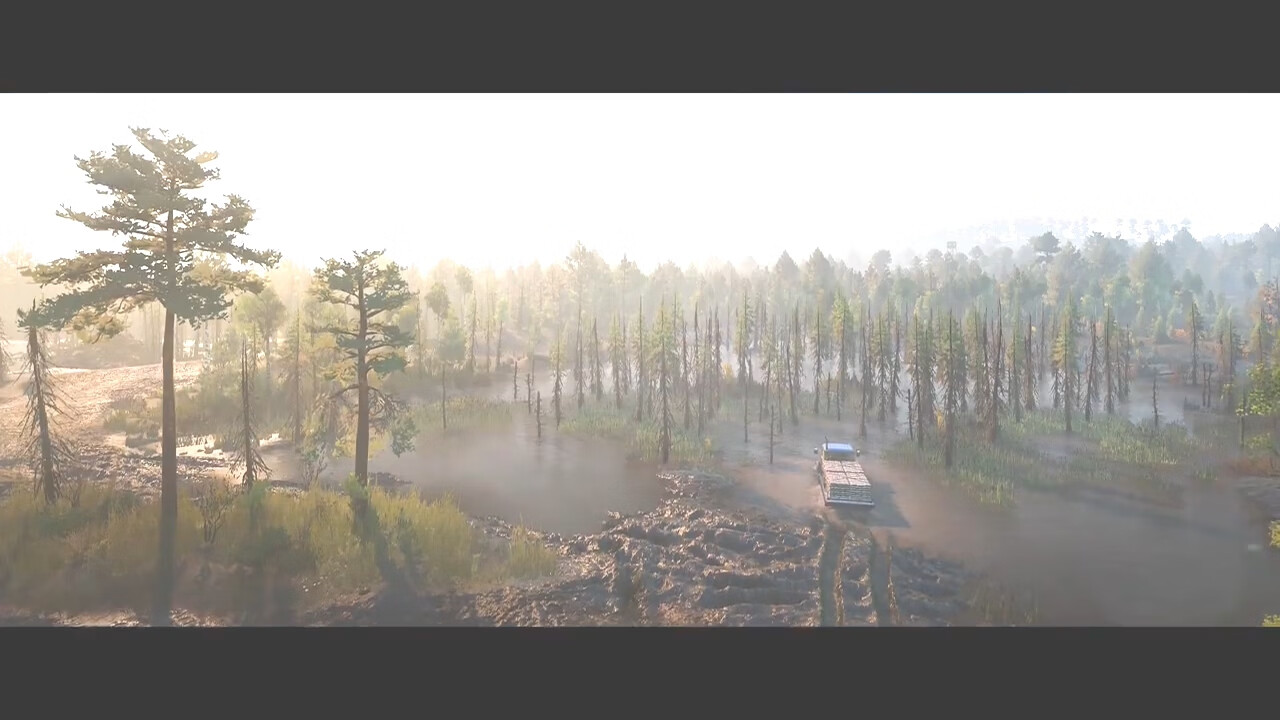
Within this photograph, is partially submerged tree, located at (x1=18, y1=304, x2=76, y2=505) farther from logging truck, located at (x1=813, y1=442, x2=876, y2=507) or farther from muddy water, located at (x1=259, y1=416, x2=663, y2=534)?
logging truck, located at (x1=813, y1=442, x2=876, y2=507)

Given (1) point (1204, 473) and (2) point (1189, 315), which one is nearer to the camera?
(1) point (1204, 473)

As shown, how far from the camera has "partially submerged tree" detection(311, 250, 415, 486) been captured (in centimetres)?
734

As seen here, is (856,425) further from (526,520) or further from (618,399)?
(526,520)

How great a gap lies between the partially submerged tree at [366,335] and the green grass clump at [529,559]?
2.20 m

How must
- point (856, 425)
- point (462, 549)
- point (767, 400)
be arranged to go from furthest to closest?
point (767, 400) < point (856, 425) < point (462, 549)

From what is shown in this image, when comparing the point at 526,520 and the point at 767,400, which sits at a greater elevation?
the point at 767,400

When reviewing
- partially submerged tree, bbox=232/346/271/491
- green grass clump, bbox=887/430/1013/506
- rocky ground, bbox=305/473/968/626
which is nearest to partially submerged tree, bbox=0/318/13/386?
partially submerged tree, bbox=232/346/271/491

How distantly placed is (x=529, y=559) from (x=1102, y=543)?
723cm

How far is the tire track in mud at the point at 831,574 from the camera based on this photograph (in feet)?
21.1

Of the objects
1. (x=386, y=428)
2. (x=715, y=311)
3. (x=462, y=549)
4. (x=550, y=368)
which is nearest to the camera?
(x=462, y=549)

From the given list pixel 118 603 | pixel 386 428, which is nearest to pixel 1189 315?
pixel 386 428

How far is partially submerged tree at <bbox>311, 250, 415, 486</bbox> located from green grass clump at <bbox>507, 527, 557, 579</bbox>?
2201mm

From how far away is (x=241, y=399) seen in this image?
8.55 m

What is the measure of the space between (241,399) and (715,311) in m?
10.8
